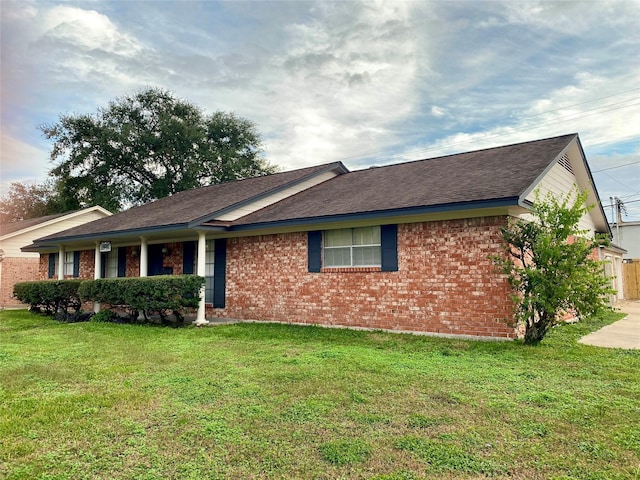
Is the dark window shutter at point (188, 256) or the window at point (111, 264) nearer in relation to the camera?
the dark window shutter at point (188, 256)

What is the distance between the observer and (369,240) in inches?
380

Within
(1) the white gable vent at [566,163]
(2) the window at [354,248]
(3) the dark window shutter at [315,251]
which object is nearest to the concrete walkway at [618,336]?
(2) the window at [354,248]

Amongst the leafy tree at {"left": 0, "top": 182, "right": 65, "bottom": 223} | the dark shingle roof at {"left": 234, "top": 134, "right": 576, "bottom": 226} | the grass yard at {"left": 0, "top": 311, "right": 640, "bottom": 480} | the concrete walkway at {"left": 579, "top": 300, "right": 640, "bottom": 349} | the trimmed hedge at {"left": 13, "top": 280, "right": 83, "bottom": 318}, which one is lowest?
the concrete walkway at {"left": 579, "top": 300, "right": 640, "bottom": 349}

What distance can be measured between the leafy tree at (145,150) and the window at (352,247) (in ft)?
75.1

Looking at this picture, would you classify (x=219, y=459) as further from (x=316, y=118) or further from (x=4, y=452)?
(x=316, y=118)

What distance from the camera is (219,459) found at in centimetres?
311

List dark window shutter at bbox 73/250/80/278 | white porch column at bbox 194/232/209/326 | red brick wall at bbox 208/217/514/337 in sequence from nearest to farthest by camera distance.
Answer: red brick wall at bbox 208/217/514/337 < white porch column at bbox 194/232/209/326 < dark window shutter at bbox 73/250/80/278

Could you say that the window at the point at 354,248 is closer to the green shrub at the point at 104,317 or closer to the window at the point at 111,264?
the green shrub at the point at 104,317

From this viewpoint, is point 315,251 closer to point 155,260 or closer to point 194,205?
point 194,205

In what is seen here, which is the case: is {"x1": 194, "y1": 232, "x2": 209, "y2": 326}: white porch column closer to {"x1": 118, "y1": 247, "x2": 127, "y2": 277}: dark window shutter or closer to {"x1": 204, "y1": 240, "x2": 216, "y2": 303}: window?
{"x1": 204, "y1": 240, "x2": 216, "y2": 303}: window

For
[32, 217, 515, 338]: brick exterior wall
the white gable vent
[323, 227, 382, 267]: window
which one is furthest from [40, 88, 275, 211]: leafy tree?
the white gable vent

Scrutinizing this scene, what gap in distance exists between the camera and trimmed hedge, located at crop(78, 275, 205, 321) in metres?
10.6

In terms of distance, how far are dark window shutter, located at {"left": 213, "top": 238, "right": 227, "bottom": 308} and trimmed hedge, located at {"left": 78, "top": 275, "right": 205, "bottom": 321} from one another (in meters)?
1.15

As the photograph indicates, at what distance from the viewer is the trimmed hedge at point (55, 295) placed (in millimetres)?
13750
